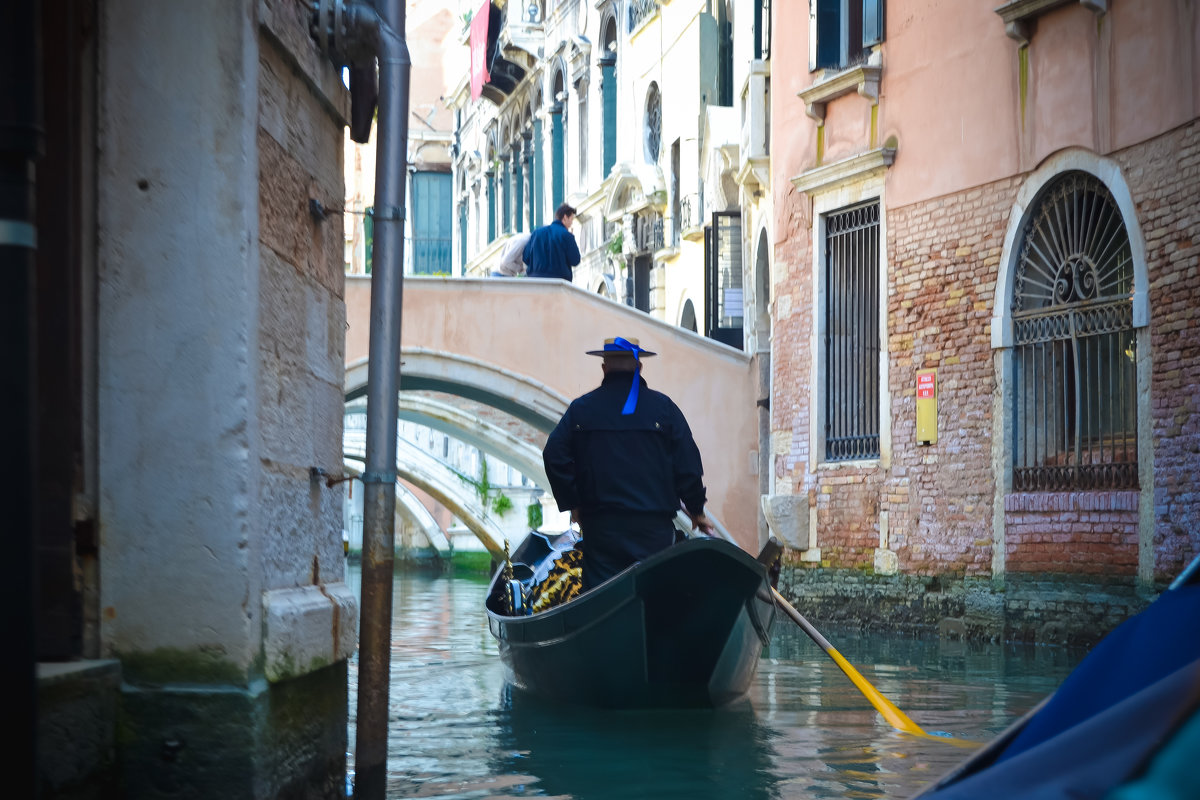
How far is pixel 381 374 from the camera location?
4.21 m

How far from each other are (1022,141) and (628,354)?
4.44 m

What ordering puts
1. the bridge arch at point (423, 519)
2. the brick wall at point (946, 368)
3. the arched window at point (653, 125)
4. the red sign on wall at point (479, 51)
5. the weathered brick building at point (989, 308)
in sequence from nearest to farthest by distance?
the weathered brick building at point (989, 308) < the brick wall at point (946, 368) < the arched window at point (653, 125) < the red sign on wall at point (479, 51) < the bridge arch at point (423, 519)

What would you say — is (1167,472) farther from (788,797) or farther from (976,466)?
(788,797)

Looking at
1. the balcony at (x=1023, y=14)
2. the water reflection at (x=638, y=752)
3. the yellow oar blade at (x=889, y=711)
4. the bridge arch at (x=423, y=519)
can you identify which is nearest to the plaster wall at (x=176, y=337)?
the water reflection at (x=638, y=752)

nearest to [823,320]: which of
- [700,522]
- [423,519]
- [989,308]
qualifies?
[989,308]

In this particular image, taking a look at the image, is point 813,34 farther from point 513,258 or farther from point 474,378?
point 474,378

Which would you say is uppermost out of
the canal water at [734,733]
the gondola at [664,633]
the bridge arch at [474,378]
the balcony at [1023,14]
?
the balcony at [1023,14]

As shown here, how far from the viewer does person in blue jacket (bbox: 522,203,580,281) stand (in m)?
13.4

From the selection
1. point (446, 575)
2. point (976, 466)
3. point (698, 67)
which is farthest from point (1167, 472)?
point (446, 575)

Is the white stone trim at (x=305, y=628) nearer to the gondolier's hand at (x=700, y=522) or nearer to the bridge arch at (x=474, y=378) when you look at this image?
the gondolier's hand at (x=700, y=522)

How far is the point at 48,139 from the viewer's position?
3262mm

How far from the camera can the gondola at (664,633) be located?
6.18 m

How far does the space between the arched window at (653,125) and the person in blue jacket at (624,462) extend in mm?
11536

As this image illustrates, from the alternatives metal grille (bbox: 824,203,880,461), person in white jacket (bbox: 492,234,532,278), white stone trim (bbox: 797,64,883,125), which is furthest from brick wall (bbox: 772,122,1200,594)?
person in white jacket (bbox: 492,234,532,278)
